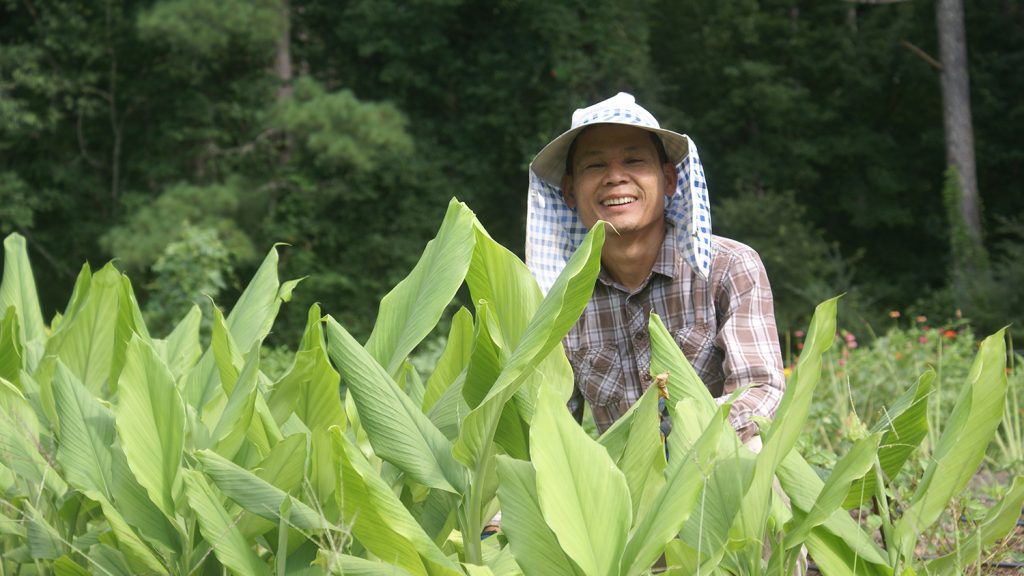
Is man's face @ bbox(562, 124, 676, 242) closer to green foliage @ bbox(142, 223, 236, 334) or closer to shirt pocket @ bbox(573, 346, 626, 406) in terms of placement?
shirt pocket @ bbox(573, 346, 626, 406)

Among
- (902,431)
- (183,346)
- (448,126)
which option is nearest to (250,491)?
(902,431)

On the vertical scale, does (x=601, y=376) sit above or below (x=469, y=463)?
below

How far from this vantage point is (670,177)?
238 centimetres

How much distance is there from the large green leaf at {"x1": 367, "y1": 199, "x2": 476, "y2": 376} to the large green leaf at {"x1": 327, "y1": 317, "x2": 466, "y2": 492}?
127mm

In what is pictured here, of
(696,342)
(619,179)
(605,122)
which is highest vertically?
(605,122)

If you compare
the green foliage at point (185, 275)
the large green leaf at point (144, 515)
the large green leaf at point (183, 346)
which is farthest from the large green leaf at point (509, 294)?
the green foliage at point (185, 275)

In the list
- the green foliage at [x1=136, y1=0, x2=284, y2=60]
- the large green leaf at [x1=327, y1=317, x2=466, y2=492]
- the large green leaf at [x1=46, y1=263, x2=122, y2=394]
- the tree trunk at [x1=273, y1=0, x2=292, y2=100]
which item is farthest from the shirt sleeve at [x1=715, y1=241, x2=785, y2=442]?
the tree trunk at [x1=273, y1=0, x2=292, y2=100]

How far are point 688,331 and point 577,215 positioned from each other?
354 millimetres

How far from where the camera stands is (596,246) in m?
1.18

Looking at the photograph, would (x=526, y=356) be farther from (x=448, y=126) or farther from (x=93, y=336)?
(x=448, y=126)

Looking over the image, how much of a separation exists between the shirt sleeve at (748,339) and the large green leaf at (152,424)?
0.90m

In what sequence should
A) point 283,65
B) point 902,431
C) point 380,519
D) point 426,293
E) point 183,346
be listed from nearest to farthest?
point 380,519
point 902,431
point 426,293
point 183,346
point 283,65

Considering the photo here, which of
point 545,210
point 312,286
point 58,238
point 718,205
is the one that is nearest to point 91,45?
point 58,238

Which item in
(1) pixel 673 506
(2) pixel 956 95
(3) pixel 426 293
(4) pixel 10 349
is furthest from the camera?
(2) pixel 956 95
